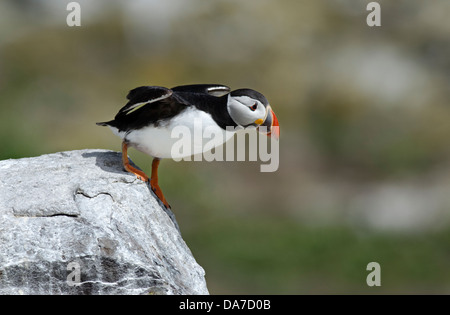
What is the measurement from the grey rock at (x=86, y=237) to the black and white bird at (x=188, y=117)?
42cm

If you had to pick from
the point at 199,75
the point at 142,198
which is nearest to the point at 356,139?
the point at 199,75

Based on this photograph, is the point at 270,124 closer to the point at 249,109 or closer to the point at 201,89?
the point at 249,109

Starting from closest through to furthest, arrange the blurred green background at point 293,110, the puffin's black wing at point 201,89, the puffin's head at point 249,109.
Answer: the puffin's head at point 249,109, the puffin's black wing at point 201,89, the blurred green background at point 293,110

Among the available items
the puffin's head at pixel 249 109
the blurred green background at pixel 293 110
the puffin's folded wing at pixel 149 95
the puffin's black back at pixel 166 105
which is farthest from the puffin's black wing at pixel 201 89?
the blurred green background at pixel 293 110

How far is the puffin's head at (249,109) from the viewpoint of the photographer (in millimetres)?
6617

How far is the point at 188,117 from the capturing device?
6.71 metres

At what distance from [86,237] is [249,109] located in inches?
74.8

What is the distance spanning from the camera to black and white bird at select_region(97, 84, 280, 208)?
6.64 metres

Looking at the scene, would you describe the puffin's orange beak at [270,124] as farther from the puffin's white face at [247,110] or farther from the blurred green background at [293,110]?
the blurred green background at [293,110]

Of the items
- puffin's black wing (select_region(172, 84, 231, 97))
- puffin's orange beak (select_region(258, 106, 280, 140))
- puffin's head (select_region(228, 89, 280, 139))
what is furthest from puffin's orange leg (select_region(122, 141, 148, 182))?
puffin's orange beak (select_region(258, 106, 280, 140))

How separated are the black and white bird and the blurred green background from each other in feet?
25.1

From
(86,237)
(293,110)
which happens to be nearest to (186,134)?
(86,237)
